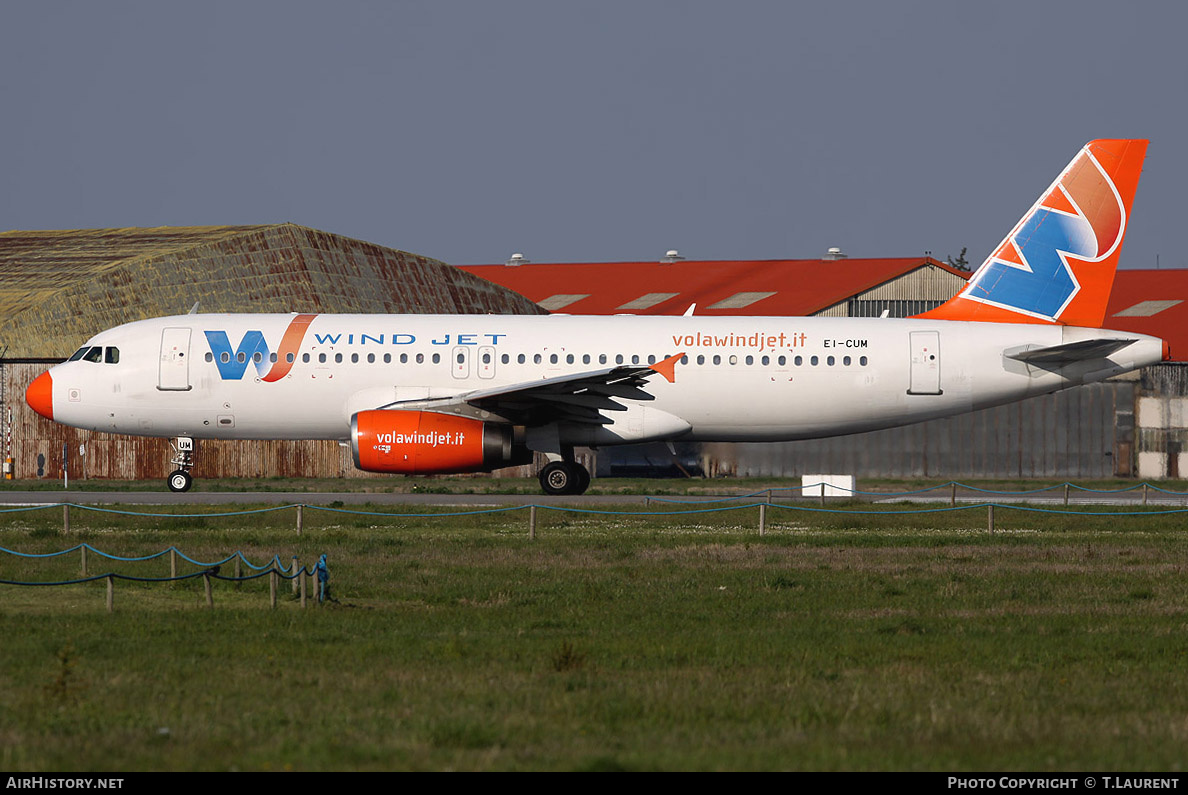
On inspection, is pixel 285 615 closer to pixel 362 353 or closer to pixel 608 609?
pixel 608 609

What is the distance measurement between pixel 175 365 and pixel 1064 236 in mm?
21920

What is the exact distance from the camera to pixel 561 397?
31.5 meters

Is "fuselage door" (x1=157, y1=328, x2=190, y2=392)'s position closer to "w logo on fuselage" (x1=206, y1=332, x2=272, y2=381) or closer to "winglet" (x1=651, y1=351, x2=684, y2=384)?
"w logo on fuselage" (x1=206, y1=332, x2=272, y2=381)

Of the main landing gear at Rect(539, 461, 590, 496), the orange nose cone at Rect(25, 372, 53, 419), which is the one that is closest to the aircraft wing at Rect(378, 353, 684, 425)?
the main landing gear at Rect(539, 461, 590, 496)

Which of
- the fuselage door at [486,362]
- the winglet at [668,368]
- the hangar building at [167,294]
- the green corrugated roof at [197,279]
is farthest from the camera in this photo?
the green corrugated roof at [197,279]

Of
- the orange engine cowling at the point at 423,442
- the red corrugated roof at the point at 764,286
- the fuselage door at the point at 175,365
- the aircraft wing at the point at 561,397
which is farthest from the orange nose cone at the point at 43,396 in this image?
the red corrugated roof at the point at 764,286

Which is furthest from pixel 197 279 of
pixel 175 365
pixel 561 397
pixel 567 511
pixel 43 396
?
pixel 567 511

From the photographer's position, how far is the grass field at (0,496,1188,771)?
9.32m

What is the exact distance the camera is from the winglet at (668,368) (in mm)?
32594

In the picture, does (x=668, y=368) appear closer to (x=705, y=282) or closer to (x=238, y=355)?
(x=238, y=355)

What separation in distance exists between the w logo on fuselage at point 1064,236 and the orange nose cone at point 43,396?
2374cm

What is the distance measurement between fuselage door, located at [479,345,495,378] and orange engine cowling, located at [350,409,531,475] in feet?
5.44

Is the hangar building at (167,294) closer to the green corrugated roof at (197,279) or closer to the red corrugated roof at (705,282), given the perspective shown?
the green corrugated roof at (197,279)

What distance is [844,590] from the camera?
1794cm
